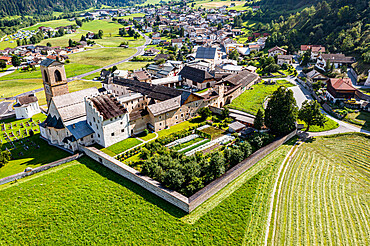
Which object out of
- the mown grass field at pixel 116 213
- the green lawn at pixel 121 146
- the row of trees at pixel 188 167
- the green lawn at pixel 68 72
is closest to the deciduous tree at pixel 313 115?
the row of trees at pixel 188 167

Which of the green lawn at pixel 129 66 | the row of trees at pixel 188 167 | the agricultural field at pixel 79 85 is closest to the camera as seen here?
the row of trees at pixel 188 167

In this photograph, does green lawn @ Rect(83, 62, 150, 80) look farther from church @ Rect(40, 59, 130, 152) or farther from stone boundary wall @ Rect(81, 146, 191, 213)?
stone boundary wall @ Rect(81, 146, 191, 213)

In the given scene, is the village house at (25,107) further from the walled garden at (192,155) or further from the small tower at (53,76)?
the walled garden at (192,155)

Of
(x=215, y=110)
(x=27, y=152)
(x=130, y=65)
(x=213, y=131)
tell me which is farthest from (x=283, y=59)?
(x=27, y=152)

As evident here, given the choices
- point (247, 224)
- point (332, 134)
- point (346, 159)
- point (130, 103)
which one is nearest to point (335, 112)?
point (332, 134)

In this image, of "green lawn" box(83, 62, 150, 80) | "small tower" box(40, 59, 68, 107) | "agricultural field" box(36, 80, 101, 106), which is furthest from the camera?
"green lawn" box(83, 62, 150, 80)

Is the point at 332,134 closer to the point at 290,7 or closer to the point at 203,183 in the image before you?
the point at 203,183

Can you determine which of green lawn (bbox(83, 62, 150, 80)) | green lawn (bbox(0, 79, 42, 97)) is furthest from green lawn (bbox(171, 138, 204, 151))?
green lawn (bbox(83, 62, 150, 80))
